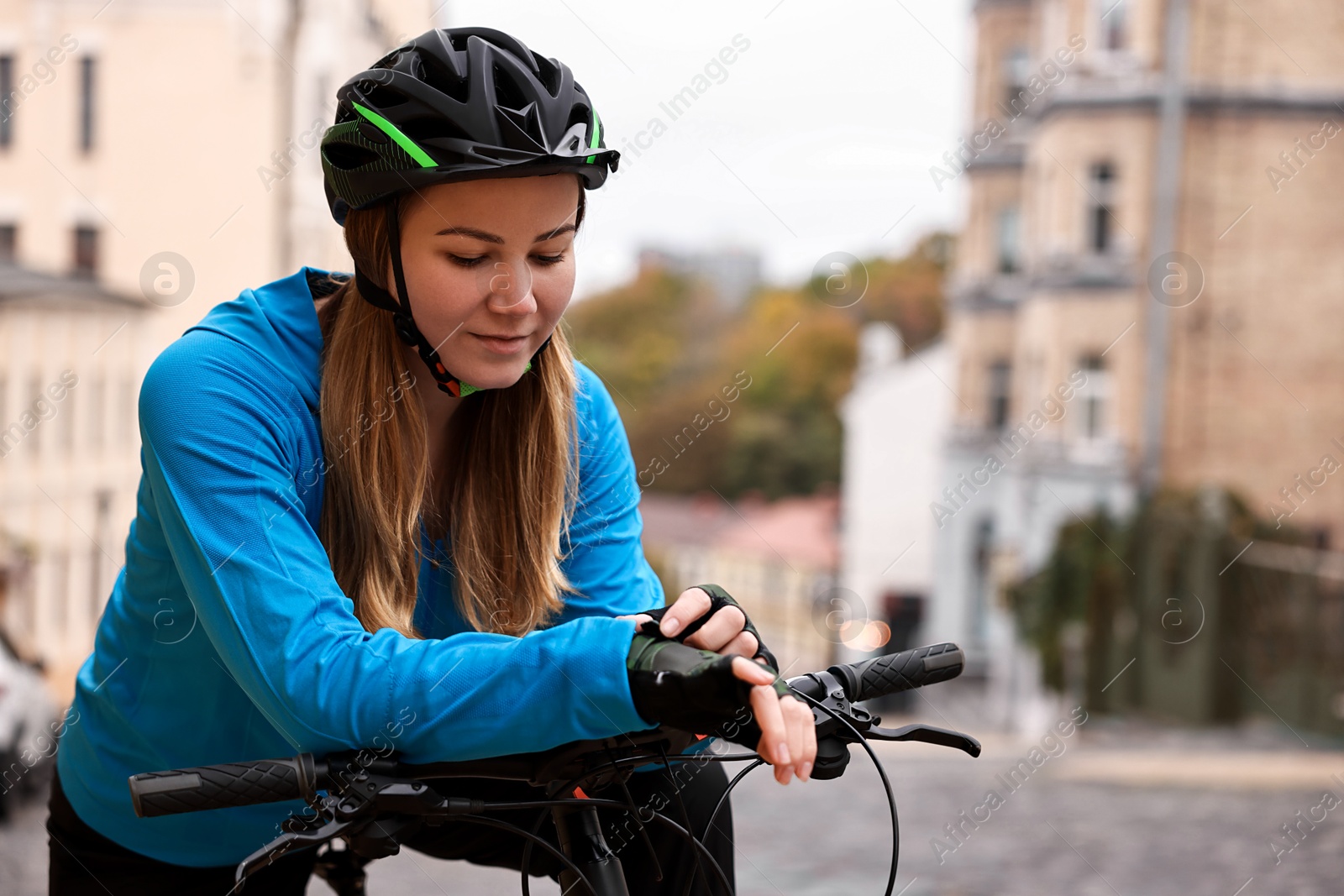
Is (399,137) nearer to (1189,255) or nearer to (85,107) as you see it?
(85,107)

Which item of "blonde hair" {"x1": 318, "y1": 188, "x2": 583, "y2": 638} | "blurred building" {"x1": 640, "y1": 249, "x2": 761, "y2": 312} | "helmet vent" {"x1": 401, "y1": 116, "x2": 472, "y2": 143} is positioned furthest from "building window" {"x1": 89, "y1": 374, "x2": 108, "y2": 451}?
"blurred building" {"x1": 640, "y1": 249, "x2": 761, "y2": 312}

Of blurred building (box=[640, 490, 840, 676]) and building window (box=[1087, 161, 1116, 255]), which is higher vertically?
building window (box=[1087, 161, 1116, 255])

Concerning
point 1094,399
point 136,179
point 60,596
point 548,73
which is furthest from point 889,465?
point 548,73

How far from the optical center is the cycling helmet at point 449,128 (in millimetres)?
1572

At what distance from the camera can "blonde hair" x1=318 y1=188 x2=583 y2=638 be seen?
65.1 inches

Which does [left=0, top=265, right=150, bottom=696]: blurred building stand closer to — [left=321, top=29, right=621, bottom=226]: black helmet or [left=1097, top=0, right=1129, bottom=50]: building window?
[left=321, top=29, right=621, bottom=226]: black helmet

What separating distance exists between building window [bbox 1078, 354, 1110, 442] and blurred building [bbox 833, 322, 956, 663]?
13.9 metres

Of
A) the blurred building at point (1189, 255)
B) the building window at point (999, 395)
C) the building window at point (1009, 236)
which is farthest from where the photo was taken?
the building window at point (1009, 236)

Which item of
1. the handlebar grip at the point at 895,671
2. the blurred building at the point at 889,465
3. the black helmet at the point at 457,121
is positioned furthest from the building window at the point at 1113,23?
the handlebar grip at the point at 895,671

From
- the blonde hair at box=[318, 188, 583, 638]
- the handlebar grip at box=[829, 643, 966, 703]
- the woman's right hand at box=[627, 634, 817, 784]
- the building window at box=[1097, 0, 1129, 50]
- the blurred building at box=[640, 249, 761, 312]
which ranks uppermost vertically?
the building window at box=[1097, 0, 1129, 50]

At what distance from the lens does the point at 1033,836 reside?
7910mm

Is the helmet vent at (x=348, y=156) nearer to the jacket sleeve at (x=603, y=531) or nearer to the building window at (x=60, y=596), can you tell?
the jacket sleeve at (x=603, y=531)

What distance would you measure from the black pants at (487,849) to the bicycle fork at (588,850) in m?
0.07

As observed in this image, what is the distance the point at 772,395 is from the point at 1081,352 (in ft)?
152
